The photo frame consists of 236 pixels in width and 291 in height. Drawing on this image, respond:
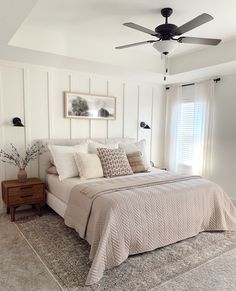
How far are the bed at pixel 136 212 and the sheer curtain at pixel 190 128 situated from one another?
1.42 metres

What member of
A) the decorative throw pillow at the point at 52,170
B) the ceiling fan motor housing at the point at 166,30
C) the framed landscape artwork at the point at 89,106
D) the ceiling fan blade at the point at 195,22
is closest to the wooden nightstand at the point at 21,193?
the decorative throw pillow at the point at 52,170

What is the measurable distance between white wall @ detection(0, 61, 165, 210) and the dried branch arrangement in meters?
0.09

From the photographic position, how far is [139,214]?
90.9 inches

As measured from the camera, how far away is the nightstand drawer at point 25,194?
3143mm

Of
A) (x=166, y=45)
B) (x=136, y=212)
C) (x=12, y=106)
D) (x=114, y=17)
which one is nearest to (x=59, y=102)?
(x=12, y=106)

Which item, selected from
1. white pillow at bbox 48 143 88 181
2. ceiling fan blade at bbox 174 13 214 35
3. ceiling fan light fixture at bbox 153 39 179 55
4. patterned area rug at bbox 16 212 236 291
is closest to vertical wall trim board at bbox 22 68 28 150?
white pillow at bbox 48 143 88 181

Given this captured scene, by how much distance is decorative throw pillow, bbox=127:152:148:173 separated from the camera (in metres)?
3.59

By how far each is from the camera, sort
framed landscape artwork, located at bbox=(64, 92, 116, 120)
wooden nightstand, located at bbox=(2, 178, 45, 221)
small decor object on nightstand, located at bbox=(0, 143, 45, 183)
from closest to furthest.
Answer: wooden nightstand, located at bbox=(2, 178, 45, 221), small decor object on nightstand, located at bbox=(0, 143, 45, 183), framed landscape artwork, located at bbox=(64, 92, 116, 120)

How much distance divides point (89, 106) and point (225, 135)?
249 cm

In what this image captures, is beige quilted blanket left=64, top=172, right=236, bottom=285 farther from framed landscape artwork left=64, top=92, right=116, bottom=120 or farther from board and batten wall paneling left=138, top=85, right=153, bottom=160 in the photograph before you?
board and batten wall paneling left=138, top=85, right=153, bottom=160

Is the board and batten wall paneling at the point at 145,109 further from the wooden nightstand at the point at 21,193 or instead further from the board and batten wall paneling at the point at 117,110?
the wooden nightstand at the point at 21,193

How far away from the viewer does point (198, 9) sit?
2.43 metres

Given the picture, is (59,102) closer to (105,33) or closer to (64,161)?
(64,161)

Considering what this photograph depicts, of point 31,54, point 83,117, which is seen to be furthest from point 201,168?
point 31,54
